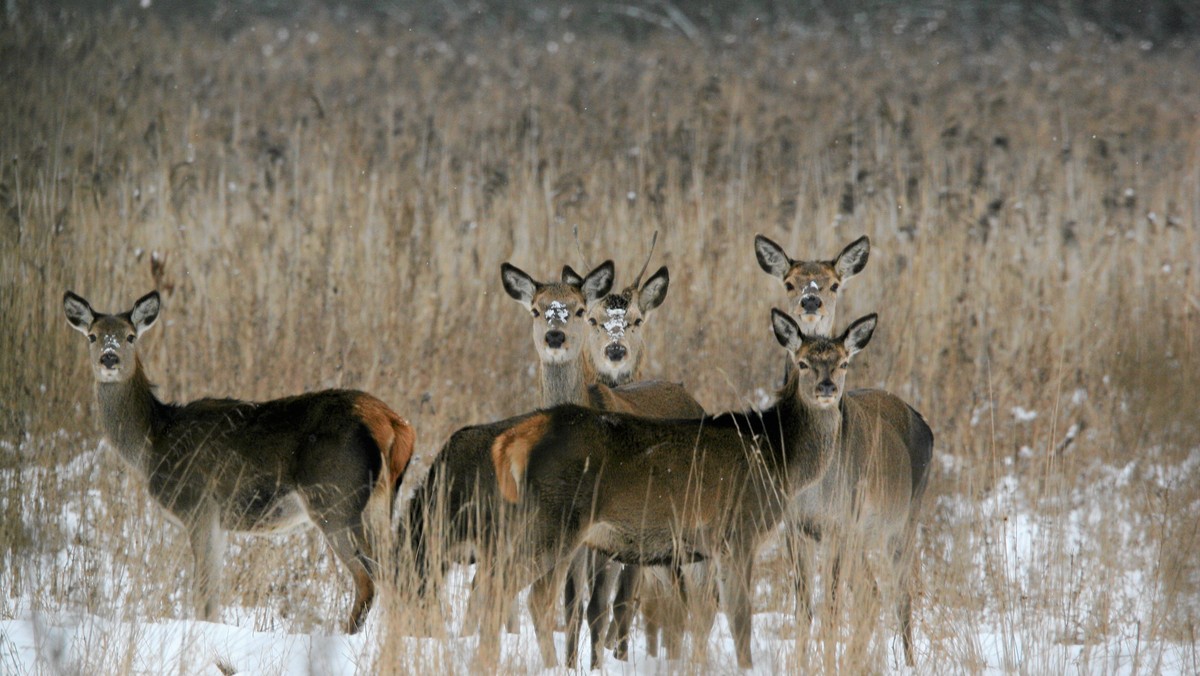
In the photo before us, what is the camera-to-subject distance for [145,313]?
24.9 feet

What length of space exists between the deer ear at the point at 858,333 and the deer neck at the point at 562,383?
139 cm

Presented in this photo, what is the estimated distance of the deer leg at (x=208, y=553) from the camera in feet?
21.6

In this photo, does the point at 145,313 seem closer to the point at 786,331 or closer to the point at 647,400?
the point at 647,400

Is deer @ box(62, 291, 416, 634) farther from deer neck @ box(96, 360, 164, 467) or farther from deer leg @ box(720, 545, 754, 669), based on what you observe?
deer leg @ box(720, 545, 754, 669)

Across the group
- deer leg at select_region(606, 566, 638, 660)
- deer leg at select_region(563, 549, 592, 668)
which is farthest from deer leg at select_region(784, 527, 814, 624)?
deer leg at select_region(563, 549, 592, 668)

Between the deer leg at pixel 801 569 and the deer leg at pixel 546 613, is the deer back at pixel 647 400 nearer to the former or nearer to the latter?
the deer leg at pixel 801 569

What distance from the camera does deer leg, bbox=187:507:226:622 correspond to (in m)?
6.58

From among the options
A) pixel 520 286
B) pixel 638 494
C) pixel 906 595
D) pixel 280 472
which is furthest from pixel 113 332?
pixel 906 595

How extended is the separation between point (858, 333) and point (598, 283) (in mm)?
2051

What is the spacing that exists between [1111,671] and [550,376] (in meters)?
2.97

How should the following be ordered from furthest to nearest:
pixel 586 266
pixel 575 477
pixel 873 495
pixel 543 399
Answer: pixel 586 266 → pixel 543 399 → pixel 873 495 → pixel 575 477

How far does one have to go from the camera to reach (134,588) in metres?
5.48

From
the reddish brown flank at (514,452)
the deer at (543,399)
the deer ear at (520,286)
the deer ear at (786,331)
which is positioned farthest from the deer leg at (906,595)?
the deer ear at (520,286)

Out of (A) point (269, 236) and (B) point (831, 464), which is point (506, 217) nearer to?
(A) point (269, 236)
